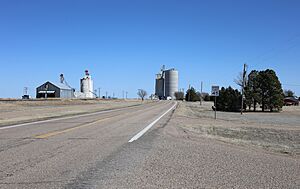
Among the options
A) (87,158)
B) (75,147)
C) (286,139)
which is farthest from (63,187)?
(286,139)

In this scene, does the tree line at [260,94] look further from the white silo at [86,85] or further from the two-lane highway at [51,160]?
the white silo at [86,85]

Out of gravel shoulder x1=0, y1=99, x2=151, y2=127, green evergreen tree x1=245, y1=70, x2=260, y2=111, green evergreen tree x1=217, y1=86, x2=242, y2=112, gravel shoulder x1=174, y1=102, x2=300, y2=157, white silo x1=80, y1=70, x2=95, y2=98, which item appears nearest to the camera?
gravel shoulder x1=174, y1=102, x2=300, y2=157

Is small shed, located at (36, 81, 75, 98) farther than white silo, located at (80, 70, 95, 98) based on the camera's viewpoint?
No

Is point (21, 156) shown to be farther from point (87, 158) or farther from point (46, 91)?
point (46, 91)

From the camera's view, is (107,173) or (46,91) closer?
(107,173)

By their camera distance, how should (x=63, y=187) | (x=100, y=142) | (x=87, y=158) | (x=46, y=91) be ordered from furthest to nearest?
(x=46, y=91)
(x=100, y=142)
(x=87, y=158)
(x=63, y=187)

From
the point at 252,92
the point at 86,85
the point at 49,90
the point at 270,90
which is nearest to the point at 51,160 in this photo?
Answer: the point at 270,90

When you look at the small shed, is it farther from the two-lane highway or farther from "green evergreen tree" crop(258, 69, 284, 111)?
the two-lane highway

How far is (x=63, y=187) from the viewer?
6004mm

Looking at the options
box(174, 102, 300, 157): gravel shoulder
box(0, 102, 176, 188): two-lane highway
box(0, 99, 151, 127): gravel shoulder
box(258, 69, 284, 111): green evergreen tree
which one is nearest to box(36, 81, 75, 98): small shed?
box(0, 99, 151, 127): gravel shoulder

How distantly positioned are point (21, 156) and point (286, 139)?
1460 centimetres

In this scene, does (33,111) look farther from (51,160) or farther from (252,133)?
(51,160)

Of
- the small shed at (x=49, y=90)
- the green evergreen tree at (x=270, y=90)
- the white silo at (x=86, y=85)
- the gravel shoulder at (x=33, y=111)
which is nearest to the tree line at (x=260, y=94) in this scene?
the green evergreen tree at (x=270, y=90)

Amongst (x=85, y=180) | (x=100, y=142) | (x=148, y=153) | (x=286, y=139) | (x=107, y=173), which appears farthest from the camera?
(x=286, y=139)
